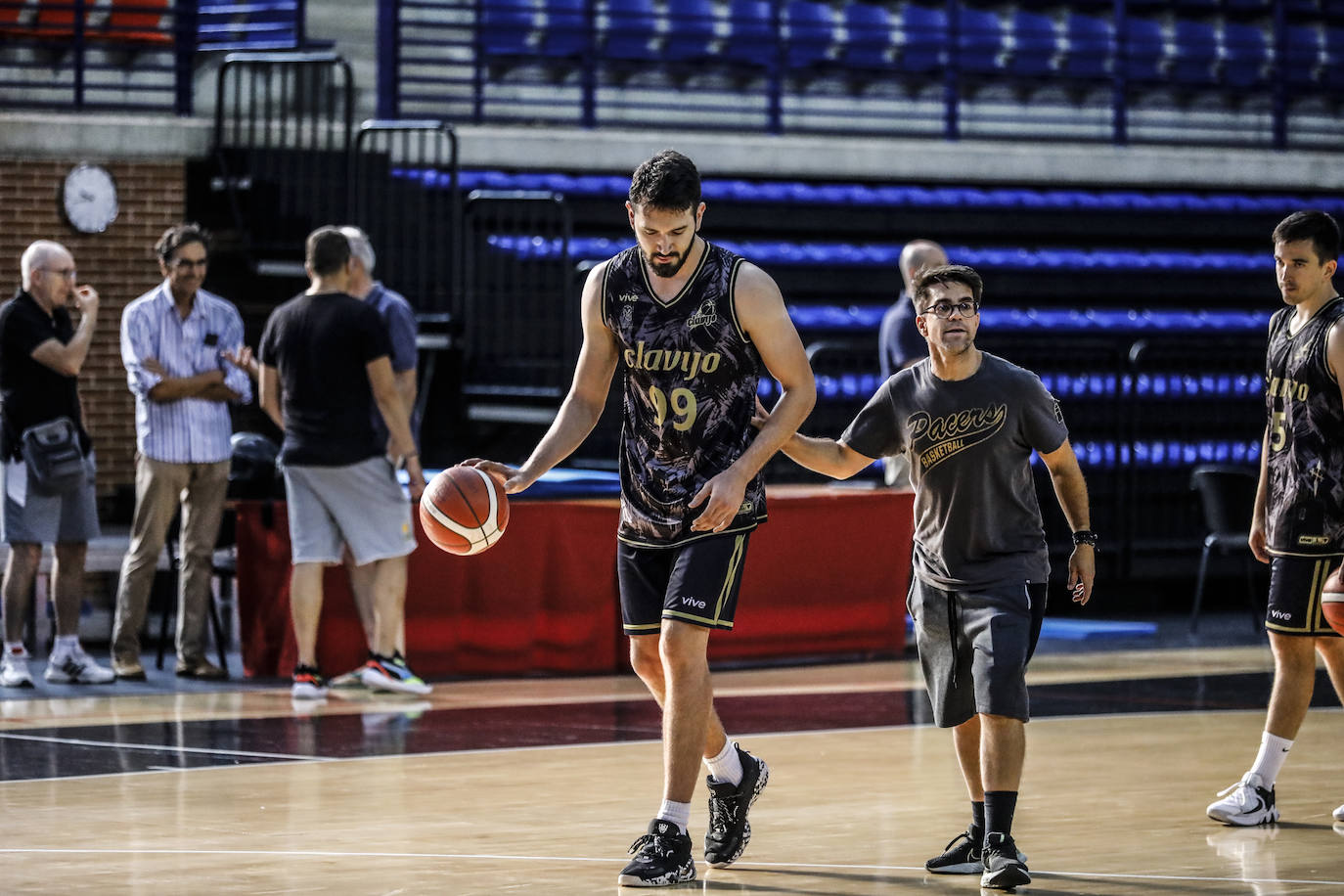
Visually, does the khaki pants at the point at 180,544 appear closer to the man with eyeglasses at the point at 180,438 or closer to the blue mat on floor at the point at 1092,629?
the man with eyeglasses at the point at 180,438

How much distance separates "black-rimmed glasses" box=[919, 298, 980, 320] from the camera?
5.23 metres

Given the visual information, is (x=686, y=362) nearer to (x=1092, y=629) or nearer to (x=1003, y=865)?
(x=1003, y=865)

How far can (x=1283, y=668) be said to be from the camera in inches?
248

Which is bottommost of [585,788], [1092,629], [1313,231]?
[1092,629]

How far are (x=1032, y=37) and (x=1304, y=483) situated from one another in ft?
43.3

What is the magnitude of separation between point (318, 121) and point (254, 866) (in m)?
10.1

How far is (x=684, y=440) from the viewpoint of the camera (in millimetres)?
5297

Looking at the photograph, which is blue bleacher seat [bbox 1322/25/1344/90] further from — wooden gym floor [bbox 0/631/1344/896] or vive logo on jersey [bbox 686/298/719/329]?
vive logo on jersey [bbox 686/298/719/329]

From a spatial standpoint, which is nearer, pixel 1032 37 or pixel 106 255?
pixel 106 255

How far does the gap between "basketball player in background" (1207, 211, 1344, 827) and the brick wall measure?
26.2ft

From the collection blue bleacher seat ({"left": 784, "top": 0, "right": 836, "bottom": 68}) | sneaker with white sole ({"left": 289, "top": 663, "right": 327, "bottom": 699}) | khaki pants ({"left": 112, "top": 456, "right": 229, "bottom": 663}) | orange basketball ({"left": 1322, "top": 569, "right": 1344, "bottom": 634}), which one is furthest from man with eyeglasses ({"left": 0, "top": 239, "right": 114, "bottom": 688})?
blue bleacher seat ({"left": 784, "top": 0, "right": 836, "bottom": 68})

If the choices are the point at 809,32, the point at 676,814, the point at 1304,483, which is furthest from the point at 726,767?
the point at 809,32

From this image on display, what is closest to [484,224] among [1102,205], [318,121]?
[318,121]

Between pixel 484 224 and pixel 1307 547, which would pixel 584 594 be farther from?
pixel 1307 547
